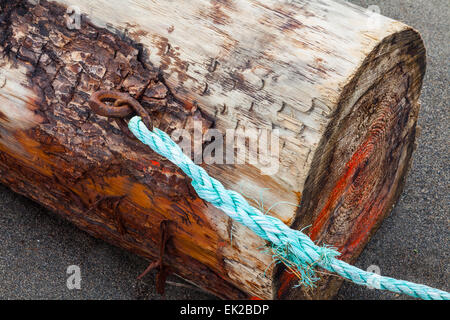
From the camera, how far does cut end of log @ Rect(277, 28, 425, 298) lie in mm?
1269

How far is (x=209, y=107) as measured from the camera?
4.15 ft

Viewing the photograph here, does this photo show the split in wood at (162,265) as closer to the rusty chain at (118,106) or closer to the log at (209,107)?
the log at (209,107)

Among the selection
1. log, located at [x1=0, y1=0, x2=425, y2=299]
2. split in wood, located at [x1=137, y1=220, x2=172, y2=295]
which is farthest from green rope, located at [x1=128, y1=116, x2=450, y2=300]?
split in wood, located at [x1=137, y1=220, x2=172, y2=295]

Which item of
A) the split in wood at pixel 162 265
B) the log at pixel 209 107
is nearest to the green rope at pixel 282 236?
the log at pixel 209 107

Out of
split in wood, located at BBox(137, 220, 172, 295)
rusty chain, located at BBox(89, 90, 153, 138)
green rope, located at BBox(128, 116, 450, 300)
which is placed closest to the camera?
green rope, located at BBox(128, 116, 450, 300)

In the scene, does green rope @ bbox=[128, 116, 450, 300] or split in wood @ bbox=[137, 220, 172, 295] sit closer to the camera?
green rope @ bbox=[128, 116, 450, 300]

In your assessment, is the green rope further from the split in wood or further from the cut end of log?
the split in wood

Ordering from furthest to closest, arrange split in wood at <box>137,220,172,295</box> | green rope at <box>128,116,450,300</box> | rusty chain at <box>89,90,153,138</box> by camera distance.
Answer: split in wood at <box>137,220,172,295</box>, rusty chain at <box>89,90,153,138</box>, green rope at <box>128,116,450,300</box>

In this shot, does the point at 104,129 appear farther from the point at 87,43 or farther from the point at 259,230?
the point at 259,230

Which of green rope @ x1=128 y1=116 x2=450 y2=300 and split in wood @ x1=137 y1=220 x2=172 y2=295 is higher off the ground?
green rope @ x1=128 y1=116 x2=450 y2=300

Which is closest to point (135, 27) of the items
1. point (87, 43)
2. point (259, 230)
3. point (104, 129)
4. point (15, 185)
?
point (87, 43)

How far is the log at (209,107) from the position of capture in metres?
1.21

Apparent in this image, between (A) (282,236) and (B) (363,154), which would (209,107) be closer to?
(A) (282,236)

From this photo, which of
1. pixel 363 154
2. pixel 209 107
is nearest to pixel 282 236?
pixel 209 107
